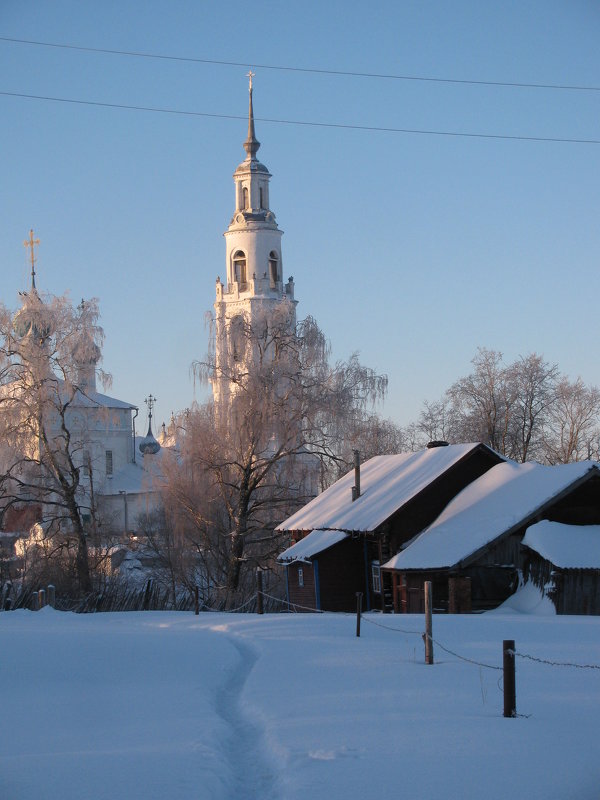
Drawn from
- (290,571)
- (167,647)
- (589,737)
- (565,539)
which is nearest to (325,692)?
(589,737)

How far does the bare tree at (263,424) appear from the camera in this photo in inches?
1604

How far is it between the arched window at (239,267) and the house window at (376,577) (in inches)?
1728

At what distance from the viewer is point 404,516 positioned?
34156 millimetres

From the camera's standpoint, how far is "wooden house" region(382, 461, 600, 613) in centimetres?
2888

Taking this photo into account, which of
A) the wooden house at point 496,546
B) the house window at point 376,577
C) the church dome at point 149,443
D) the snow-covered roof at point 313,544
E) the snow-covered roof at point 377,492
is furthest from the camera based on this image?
the church dome at point 149,443

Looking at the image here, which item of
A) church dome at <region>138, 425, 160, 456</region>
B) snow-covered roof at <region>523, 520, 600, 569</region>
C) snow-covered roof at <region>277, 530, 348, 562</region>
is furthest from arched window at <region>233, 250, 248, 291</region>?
snow-covered roof at <region>523, 520, 600, 569</region>

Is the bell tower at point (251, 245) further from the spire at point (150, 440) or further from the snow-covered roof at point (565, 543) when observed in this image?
the snow-covered roof at point (565, 543)

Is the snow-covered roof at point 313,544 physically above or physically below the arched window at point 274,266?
below

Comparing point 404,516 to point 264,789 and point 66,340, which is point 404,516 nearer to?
point 66,340

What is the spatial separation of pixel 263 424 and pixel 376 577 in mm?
8005

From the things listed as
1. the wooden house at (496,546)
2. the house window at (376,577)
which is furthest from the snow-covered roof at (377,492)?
the wooden house at (496,546)

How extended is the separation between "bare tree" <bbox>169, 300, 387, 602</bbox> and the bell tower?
31663 millimetres

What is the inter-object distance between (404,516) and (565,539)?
6.29 metres

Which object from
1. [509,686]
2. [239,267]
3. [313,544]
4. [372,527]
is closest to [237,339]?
[313,544]
